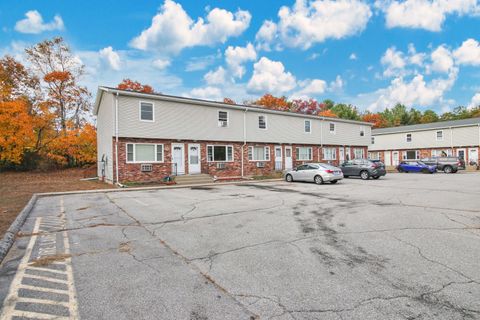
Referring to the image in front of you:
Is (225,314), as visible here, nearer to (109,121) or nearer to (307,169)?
(307,169)

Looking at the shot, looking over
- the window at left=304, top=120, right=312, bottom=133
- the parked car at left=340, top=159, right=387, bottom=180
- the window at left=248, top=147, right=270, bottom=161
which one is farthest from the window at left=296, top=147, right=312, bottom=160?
the parked car at left=340, top=159, right=387, bottom=180

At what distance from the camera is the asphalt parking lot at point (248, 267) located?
3.12 m

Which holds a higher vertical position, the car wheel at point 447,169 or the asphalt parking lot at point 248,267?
the car wheel at point 447,169

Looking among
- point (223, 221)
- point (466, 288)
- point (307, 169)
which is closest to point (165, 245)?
point (223, 221)

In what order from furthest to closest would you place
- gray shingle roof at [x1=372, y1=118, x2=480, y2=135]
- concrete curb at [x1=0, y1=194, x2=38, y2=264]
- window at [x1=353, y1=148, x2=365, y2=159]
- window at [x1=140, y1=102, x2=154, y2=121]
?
gray shingle roof at [x1=372, y1=118, x2=480, y2=135] < window at [x1=353, y1=148, x2=365, y2=159] < window at [x1=140, y1=102, x2=154, y2=121] < concrete curb at [x1=0, y1=194, x2=38, y2=264]

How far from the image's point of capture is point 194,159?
20.8 m

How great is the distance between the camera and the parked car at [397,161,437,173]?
92.1ft

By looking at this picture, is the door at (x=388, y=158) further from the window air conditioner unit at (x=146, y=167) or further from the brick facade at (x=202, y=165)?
the window air conditioner unit at (x=146, y=167)

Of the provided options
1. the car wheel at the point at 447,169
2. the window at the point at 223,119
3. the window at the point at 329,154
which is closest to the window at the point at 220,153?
the window at the point at 223,119

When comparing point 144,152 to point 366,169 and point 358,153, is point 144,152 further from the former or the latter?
point 358,153

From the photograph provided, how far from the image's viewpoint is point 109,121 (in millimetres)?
18922

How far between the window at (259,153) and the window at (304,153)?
4.11m

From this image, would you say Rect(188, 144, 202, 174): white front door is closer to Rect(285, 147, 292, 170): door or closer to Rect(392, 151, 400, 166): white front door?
Rect(285, 147, 292, 170): door

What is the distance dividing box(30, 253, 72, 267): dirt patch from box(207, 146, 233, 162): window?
1667 centimetres
